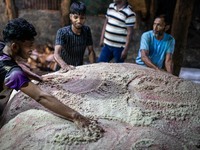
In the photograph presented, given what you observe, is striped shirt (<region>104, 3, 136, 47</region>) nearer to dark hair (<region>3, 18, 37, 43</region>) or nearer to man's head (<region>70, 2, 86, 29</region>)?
man's head (<region>70, 2, 86, 29</region>)

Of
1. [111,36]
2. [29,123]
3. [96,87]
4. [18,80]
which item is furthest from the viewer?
[111,36]

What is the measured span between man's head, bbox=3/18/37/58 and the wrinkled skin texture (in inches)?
21.0

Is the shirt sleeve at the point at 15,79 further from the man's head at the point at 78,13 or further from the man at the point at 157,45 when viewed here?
the man at the point at 157,45

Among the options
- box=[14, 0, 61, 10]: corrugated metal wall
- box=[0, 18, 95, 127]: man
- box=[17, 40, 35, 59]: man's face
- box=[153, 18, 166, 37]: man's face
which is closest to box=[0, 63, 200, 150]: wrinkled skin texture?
box=[0, 18, 95, 127]: man

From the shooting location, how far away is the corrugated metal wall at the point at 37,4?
18.9ft

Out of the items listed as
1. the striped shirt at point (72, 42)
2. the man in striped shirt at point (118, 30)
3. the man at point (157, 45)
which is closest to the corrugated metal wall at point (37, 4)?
the man in striped shirt at point (118, 30)

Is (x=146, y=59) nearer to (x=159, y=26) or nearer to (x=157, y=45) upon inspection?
(x=157, y=45)

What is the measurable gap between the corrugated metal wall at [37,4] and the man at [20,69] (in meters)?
3.99

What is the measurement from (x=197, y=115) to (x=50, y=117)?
1176 mm

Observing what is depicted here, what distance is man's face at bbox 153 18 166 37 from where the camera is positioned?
318cm

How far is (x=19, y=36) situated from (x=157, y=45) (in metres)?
1.94

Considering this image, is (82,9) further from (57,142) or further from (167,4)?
(167,4)

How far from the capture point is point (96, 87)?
2.49m

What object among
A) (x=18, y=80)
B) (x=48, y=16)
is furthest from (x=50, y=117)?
(x=48, y=16)
